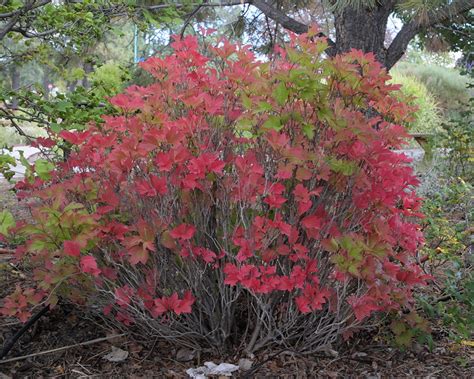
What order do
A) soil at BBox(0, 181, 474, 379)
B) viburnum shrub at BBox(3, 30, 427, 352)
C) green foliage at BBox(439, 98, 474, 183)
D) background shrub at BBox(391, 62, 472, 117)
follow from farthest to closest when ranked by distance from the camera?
background shrub at BBox(391, 62, 472, 117)
green foliage at BBox(439, 98, 474, 183)
soil at BBox(0, 181, 474, 379)
viburnum shrub at BBox(3, 30, 427, 352)

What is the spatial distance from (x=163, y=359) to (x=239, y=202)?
2.85 ft

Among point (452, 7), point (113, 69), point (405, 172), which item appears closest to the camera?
point (405, 172)

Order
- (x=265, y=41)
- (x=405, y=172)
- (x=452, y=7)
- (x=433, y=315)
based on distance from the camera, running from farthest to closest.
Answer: (x=265, y=41) < (x=452, y=7) < (x=433, y=315) < (x=405, y=172)

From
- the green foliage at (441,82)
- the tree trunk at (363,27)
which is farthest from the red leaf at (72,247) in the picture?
the green foliage at (441,82)

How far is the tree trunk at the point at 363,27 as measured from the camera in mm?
5844

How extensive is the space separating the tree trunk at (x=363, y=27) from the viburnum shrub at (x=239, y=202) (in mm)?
3664

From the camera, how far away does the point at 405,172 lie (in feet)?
7.52

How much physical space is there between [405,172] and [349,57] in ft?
1.71

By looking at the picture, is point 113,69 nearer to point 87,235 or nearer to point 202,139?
point 202,139

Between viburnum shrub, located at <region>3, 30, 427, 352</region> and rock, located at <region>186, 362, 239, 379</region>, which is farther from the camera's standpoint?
rock, located at <region>186, 362, 239, 379</region>

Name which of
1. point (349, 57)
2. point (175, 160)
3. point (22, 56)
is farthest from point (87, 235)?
point (22, 56)

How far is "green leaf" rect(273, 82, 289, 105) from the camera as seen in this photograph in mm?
1945

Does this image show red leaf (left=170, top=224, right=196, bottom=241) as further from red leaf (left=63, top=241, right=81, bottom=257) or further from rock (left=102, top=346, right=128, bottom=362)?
rock (left=102, top=346, right=128, bottom=362)

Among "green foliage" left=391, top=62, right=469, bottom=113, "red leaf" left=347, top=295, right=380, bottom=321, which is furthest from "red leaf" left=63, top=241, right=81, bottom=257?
"green foliage" left=391, top=62, right=469, bottom=113
